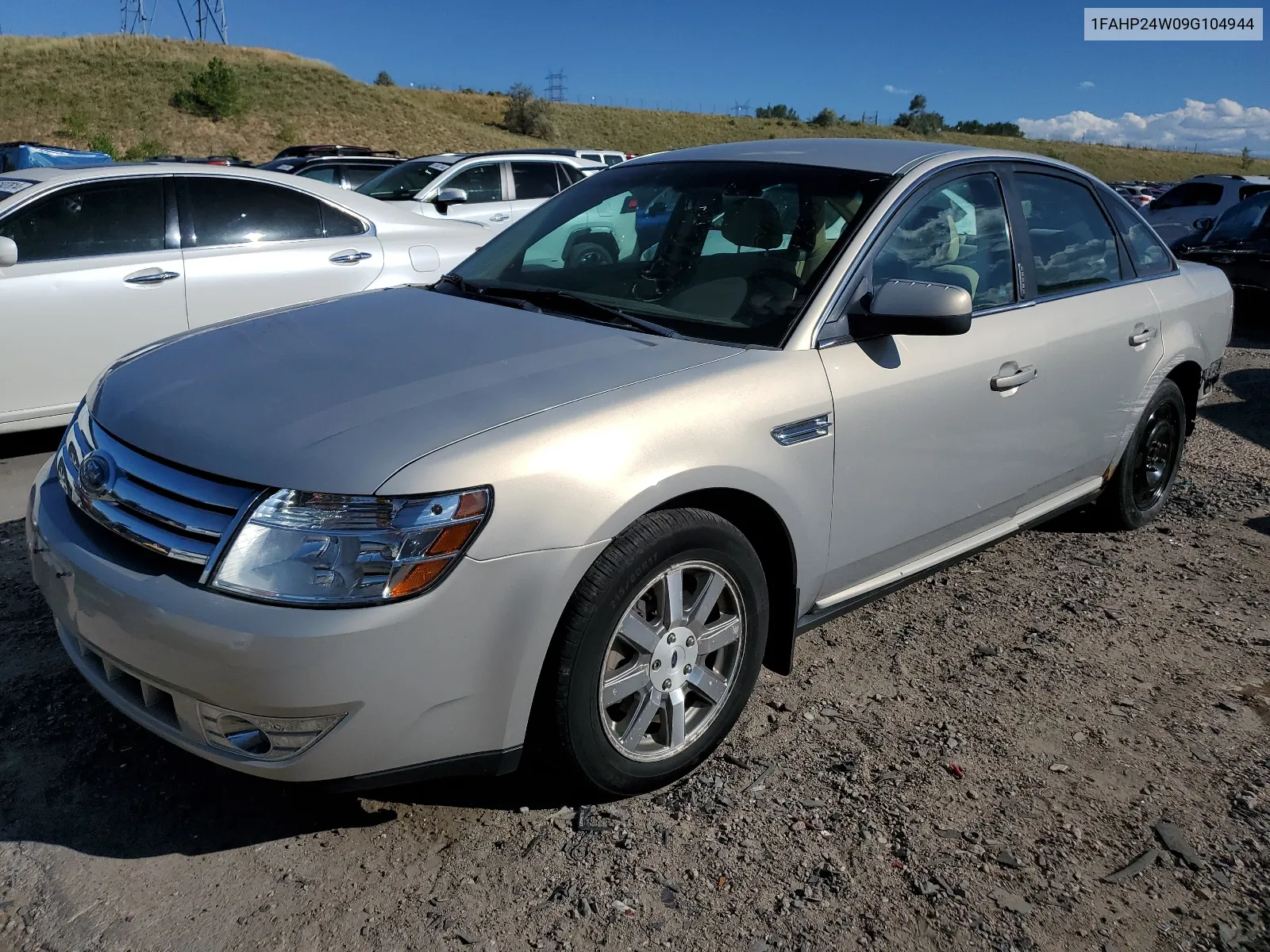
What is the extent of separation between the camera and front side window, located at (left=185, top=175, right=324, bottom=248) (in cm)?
563

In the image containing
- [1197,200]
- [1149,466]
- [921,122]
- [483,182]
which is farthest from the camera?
[921,122]

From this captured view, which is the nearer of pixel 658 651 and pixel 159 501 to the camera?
A: pixel 159 501

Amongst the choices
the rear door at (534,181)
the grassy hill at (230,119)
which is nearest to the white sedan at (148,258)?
the rear door at (534,181)

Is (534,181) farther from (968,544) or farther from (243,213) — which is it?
(968,544)

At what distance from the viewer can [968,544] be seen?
3.54 m

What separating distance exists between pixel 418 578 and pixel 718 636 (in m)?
0.93

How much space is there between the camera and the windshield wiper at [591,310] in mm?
2908

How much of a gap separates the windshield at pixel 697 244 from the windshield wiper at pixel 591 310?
3cm

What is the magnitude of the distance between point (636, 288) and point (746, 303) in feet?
1.31

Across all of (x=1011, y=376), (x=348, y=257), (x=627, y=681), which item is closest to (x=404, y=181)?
(x=348, y=257)

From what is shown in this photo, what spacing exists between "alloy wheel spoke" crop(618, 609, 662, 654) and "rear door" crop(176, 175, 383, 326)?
375 cm

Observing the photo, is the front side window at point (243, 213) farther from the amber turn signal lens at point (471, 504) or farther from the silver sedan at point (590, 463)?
the amber turn signal lens at point (471, 504)

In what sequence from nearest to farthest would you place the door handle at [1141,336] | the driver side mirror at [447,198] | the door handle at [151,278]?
1. the door handle at [1141,336]
2. the door handle at [151,278]
3. the driver side mirror at [447,198]

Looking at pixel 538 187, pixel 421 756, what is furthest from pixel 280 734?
pixel 538 187
